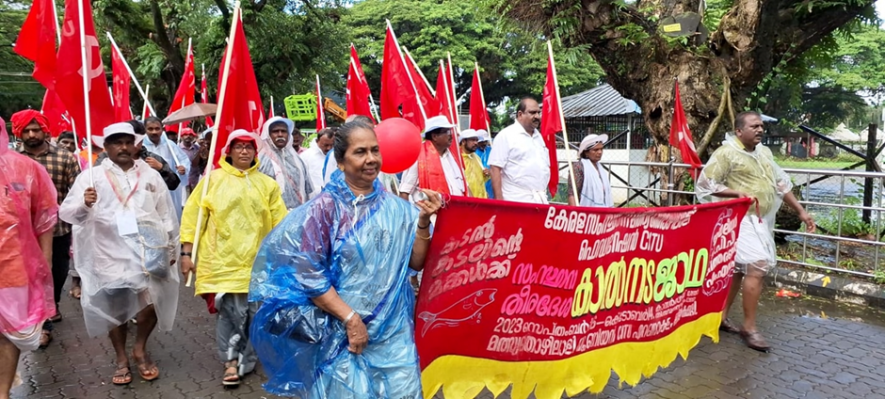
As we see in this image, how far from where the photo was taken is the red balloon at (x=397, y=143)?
8.09ft

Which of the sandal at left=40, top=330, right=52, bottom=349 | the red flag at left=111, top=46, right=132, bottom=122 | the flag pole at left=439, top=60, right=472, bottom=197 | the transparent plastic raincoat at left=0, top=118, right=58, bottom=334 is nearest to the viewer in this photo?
the transparent plastic raincoat at left=0, top=118, right=58, bottom=334

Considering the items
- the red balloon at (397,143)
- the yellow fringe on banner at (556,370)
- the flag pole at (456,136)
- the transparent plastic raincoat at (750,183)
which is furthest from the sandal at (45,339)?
the transparent plastic raincoat at (750,183)

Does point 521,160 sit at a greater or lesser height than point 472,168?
greater

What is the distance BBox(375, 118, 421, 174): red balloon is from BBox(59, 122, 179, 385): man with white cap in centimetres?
233

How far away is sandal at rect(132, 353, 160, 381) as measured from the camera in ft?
14.2

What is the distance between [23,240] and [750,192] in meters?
4.66

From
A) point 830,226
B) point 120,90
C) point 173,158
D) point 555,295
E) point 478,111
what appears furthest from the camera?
point 478,111

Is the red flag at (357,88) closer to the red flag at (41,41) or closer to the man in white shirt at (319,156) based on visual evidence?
the man in white shirt at (319,156)

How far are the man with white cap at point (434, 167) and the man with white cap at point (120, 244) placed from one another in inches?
82.1

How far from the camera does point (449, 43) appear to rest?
101 feet

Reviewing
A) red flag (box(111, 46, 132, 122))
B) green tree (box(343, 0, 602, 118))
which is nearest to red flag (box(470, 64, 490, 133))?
red flag (box(111, 46, 132, 122))

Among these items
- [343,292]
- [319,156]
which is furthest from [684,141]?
[343,292]

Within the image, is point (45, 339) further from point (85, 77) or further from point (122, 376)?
point (85, 77)

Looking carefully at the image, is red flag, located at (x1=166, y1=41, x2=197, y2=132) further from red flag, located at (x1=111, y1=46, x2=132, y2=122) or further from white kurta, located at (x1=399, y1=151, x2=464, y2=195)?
white kurta, located at (x1=399, y1=151, x2=464, y2=195)
